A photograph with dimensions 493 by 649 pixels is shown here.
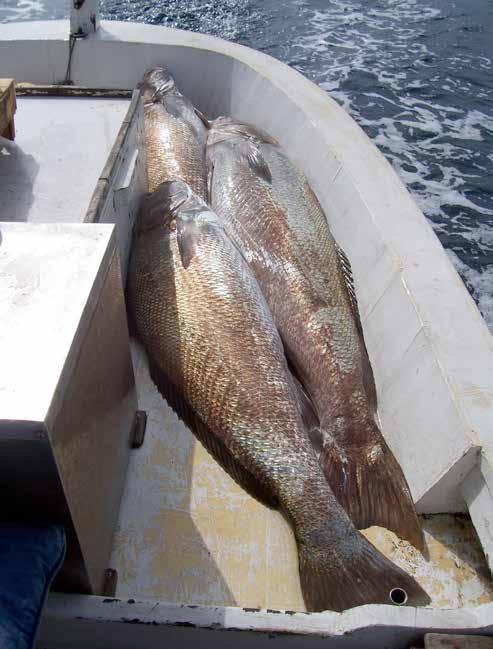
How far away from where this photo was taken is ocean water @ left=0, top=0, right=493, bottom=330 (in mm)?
5457

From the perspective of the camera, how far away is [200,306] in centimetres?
271

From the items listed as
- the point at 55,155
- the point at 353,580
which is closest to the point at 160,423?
the point at 353,580

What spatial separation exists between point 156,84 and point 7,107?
8.45 feet

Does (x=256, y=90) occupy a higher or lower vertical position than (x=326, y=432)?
higher

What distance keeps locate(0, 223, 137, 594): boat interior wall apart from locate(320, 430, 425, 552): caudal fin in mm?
977

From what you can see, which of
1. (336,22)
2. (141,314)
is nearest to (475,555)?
(141,314)

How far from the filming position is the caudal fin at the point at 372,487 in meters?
2.20

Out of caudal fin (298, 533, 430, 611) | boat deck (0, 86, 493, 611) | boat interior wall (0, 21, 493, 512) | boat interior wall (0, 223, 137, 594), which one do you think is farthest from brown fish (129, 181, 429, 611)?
boat interior wall (0, 223, 137, 594)

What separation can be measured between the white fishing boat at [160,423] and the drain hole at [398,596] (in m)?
0.17

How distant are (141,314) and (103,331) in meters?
1.20

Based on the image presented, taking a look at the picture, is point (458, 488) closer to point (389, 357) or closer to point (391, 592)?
point (391, 592)

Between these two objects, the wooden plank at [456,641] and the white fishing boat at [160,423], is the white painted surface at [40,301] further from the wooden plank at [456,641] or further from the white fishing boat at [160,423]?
the wooden plank at [456,641]

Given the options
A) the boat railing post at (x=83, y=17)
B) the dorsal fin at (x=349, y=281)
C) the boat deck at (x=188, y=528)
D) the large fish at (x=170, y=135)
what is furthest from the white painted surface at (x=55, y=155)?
the boat railing post at (x=83, y=17)

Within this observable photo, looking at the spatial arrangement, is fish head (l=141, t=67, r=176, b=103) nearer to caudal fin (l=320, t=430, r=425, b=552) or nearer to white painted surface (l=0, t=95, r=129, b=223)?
white painted surface (l=0, t=95, r=129, b=223)
